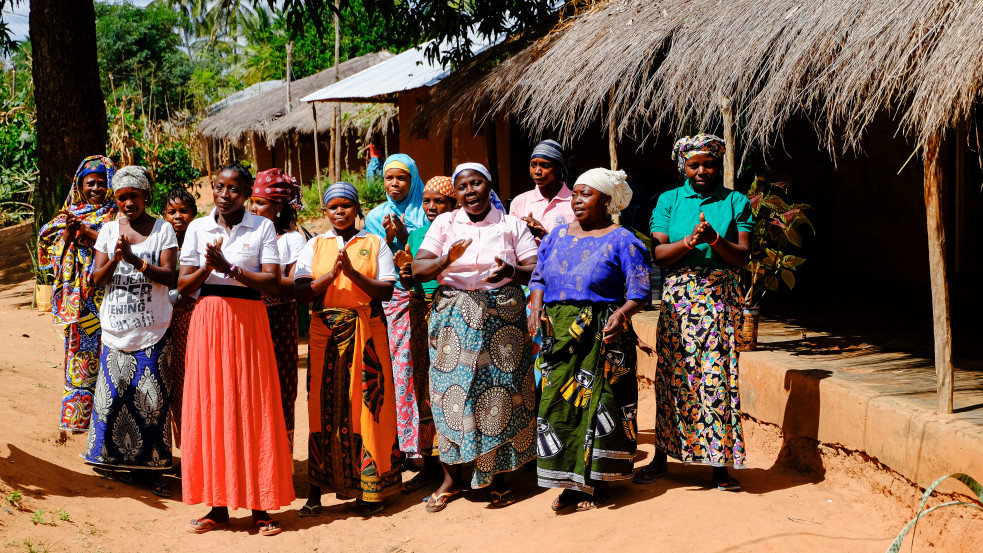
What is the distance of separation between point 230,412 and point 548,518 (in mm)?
1689

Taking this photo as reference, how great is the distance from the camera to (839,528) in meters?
4.20

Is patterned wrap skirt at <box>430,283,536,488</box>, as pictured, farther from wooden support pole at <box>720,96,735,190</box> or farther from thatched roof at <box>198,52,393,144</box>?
thatched roof at <box>198,52,393,144</box>

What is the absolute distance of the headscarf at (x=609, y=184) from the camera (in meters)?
4.38

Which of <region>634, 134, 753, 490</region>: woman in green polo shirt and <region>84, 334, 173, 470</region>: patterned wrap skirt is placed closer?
<region>634, 134, 753, 490</region>: woman in green polo shirt

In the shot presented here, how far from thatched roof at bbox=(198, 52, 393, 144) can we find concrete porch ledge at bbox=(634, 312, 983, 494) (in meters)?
18.3

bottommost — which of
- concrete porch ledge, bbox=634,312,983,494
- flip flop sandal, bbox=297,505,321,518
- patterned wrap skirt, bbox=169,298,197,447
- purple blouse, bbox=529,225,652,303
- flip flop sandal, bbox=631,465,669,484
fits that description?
flip flop sandal, bbox=297,505,321,518

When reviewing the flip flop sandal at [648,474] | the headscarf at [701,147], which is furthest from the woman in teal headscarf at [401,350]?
the headscarf at [701,147]

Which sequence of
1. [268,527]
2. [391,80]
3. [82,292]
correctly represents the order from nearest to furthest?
[268,527], [82,292], [391,80]

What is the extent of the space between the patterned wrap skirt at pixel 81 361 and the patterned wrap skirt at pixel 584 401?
3.09 metres

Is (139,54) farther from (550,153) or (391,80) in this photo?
(550,153)

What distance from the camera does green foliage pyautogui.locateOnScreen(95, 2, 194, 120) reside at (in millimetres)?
38250

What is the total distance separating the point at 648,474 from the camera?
487 cm

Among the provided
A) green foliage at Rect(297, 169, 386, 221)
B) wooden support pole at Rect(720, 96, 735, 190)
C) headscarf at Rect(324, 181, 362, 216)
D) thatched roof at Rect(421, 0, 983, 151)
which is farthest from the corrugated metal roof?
headscarf at Rect(324, 181, 362, 216)

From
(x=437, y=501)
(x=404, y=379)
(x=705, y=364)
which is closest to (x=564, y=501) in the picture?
(x=437, y=501)
